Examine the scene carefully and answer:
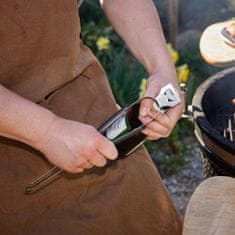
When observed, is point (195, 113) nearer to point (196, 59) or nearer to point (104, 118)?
point (104, 118)

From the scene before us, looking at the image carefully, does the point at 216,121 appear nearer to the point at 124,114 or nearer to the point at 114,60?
the point at 124,114

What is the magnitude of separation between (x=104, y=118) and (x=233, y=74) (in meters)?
0.44

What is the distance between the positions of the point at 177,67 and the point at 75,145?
183 cm

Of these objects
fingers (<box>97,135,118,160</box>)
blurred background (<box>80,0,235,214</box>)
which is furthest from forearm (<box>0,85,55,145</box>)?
blurred background (<box>80,0,235,214</box>)

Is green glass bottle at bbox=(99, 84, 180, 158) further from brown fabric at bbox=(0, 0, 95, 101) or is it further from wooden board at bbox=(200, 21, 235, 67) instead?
wooden board at bbox=(200, 21, 235, 67)

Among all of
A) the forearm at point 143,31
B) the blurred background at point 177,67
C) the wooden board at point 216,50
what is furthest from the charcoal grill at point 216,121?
the blurred background at point 177,67

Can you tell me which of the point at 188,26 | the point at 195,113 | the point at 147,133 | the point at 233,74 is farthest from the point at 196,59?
the point at 147,133

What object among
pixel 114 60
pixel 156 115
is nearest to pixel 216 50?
pixel 156 115

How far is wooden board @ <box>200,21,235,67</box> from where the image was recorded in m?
1.68

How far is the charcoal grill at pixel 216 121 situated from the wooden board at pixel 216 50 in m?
0.03

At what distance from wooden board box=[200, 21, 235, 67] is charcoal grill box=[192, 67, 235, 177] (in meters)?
0.03

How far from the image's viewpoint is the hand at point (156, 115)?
4.25 ft

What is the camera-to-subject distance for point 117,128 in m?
1.25

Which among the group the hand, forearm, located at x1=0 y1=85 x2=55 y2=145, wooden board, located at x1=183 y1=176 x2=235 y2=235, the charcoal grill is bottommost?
the charcoal grill
